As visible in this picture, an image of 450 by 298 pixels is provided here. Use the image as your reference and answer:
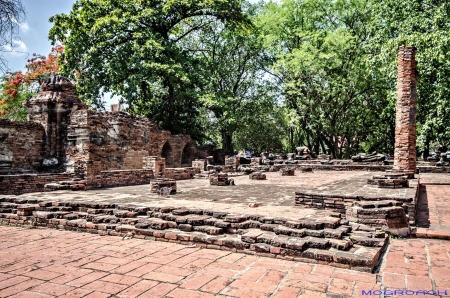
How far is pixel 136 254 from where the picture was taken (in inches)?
153

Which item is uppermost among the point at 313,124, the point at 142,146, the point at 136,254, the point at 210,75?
the point at 210,75

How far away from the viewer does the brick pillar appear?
1059 cm

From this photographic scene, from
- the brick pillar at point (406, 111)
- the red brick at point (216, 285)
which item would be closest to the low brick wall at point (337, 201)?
the red brick at point (216, 285)

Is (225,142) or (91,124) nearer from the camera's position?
(91,124)

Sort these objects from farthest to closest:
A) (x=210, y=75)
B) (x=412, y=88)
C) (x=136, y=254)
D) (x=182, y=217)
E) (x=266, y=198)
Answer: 1. (x=210, y=75)
2. (x=412, y=88)
3. (x=266, y=198)
4. (x=182, y=217)
5. (x=136, y=254)

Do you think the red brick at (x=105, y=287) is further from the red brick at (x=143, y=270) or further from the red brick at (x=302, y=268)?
the red brick at (x=302, y=268)

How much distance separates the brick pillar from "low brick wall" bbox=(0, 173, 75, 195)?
10.6 meters

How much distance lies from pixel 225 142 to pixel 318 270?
23.3m

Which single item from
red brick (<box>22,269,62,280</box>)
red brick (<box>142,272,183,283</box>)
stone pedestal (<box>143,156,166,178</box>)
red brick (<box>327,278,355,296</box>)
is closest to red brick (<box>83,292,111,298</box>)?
red brick (<box>142,272,183,283</box>)

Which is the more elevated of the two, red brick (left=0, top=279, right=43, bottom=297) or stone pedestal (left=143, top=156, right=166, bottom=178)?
stone pedestal (left=143, top=156, right=166, bottom=178)

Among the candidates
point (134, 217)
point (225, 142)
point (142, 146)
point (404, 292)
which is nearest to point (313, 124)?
point (225, 142)

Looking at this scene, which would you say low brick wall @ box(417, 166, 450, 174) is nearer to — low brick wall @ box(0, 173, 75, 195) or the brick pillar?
the brick pillar

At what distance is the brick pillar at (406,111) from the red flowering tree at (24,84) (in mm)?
19754

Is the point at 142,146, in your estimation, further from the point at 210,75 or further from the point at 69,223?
the point at 69,223
